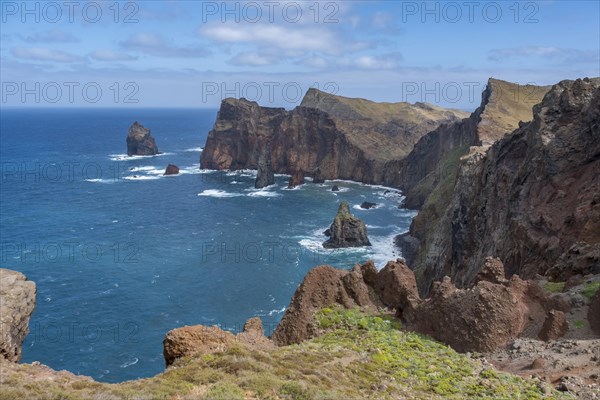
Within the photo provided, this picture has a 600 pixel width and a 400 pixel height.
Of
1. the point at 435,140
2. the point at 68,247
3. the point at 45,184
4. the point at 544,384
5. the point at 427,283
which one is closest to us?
the point at 544,384

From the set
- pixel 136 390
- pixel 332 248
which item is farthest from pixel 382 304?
pixel 332 248

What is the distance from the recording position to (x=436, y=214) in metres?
87.2

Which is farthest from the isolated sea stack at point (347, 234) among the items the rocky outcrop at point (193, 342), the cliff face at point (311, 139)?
the rocky outcrop at point (193, 342)

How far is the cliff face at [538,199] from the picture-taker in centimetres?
3853

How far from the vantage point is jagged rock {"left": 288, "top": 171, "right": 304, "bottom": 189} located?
161 m

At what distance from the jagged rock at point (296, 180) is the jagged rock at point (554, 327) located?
136 m

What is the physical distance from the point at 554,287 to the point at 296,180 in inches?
5271

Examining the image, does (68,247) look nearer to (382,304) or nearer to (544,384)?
(382,304)

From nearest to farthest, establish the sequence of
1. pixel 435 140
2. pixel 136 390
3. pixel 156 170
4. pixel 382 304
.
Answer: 1. pixel 136 390
2. pixel 382 304
3. pixel 435 140
4. pixel 156 170

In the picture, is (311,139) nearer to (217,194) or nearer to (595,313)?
(217,194)

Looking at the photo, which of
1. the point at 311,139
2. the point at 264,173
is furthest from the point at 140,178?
the point at 311,139

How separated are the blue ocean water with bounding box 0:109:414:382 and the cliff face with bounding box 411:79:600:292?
1068 inches

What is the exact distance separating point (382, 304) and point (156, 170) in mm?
165803

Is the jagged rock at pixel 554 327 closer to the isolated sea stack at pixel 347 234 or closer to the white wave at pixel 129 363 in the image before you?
the white wave at pixel 129 363
